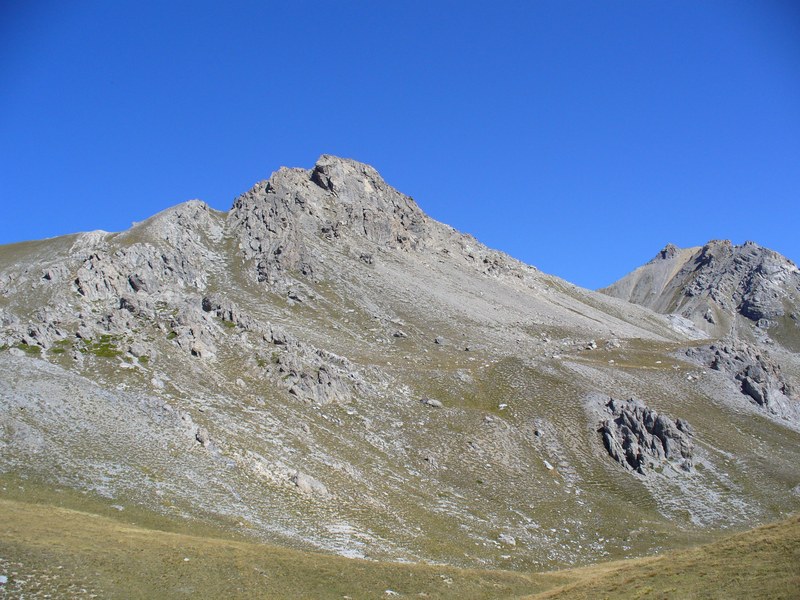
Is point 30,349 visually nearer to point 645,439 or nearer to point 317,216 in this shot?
point 645,439

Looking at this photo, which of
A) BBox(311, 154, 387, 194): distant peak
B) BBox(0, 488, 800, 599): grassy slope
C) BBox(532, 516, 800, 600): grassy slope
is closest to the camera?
BBox(532, 516, 800, 600): grassy slope

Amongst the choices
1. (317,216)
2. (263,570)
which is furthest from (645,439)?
(317,216)

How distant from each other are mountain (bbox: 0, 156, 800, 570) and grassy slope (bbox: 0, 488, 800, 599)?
204 inches

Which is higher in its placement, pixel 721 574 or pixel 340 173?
pixel 340 173

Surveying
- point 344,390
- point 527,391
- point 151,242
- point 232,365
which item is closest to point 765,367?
point 527,391

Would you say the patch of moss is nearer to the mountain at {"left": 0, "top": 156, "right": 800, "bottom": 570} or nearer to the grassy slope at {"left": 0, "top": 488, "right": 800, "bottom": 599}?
the mountain at {"left": 0, "top": 156, "right": 800, "bottom": 570}

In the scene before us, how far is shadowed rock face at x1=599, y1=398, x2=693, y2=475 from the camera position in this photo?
74500 mm

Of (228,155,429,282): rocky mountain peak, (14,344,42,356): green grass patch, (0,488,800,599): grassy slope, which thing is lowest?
(0,488,800,599): grassy slope

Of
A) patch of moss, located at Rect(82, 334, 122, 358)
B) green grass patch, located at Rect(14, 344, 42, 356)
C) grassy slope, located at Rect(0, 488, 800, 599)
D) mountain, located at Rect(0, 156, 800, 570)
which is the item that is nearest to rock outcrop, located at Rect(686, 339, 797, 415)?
mountain, located at Rect(0, 156, 800, 570)

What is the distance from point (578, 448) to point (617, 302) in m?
133

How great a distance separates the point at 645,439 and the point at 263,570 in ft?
195

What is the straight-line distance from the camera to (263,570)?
114ft

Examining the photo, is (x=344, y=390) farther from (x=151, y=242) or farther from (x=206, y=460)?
(x=151, y=242)

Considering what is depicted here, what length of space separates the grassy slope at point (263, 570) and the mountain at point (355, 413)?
5.19 meters
